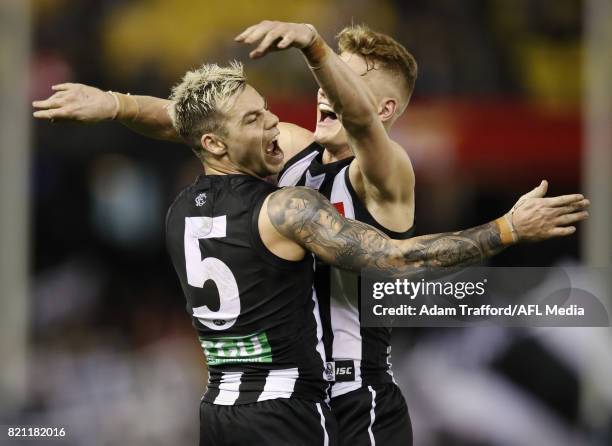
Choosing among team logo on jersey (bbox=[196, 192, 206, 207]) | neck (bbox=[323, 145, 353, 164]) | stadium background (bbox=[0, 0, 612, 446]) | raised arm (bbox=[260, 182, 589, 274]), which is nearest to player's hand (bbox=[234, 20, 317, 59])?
raised arm (bbox=[260, 182, 589, 274])

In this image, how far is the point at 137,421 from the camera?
9766 mm

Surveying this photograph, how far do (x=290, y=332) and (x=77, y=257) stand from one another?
22.3 feet

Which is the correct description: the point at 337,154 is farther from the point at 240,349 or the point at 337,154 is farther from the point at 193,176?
the point at 193,176

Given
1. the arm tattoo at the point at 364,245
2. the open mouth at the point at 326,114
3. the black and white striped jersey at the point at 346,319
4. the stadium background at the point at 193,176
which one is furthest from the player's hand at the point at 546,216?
the stadium background at the point at 193,176

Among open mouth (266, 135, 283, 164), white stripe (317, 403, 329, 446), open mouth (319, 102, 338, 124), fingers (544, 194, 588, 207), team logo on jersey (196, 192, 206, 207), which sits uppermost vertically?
open mouth (319, 102, 338, 124)

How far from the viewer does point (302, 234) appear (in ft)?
15.2

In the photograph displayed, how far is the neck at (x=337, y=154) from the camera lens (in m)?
5.45

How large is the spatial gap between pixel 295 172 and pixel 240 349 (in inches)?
39.0

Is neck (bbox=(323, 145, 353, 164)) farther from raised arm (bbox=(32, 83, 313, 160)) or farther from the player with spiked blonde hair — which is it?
raised arm (bbox=(32, 83, 313, 160))

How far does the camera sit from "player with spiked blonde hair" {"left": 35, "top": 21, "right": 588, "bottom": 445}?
4617mm

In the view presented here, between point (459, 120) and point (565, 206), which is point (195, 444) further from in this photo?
point (565, 206)

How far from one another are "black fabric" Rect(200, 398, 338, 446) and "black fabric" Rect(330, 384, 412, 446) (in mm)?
252

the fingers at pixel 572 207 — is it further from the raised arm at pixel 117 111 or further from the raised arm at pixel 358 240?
the raised arm at pixel 117 111

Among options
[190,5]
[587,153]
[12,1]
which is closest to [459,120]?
[587,153]
